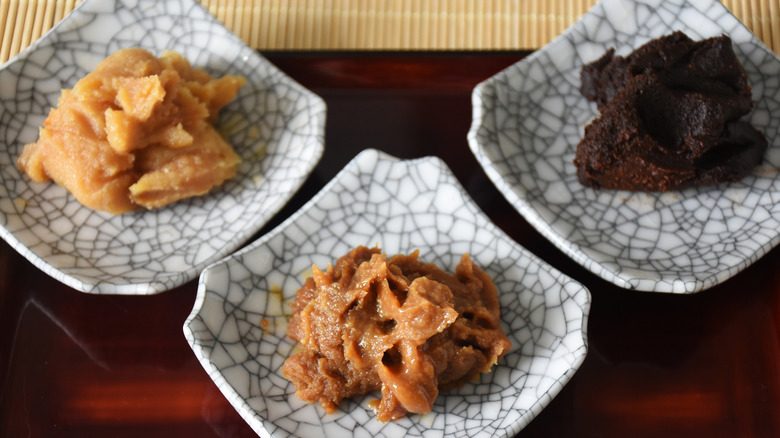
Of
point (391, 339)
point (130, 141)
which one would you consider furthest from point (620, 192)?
point (130, 141)

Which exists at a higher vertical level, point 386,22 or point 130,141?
point 386,22

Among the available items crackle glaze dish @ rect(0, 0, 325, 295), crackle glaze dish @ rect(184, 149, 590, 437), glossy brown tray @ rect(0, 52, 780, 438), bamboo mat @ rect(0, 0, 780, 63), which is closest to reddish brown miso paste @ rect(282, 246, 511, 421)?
crackle glaze dish @ rect(184, 149, 590, 437)

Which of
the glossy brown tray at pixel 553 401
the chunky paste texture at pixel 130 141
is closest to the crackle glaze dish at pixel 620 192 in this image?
the glossy brown tray at pixel 553 401

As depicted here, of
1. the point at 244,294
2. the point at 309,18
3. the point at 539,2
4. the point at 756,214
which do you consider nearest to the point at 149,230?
the point at 244,294

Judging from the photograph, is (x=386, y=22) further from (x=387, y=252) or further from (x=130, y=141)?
(x=130, y=141)

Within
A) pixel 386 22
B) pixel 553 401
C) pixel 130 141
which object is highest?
pixel 386 22

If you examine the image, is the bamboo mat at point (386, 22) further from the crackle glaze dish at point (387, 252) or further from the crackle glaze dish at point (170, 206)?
the crackle glaze dish at point (387, 252)

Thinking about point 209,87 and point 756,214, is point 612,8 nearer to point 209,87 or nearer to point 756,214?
point 756,214
